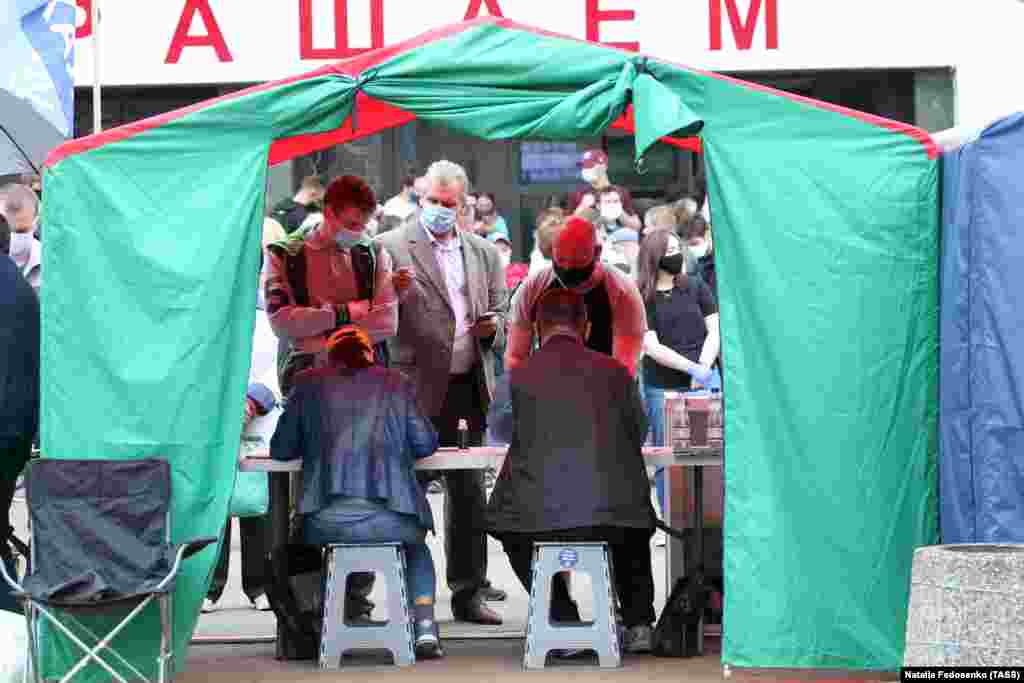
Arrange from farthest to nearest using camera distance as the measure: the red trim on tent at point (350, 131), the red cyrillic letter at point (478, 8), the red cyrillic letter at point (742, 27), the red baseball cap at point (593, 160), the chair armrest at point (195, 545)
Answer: the red baseball cap at point (593, 160), the red cyrillic letter at point (742, 27), the red cyrillic letter at point (478, 8), the red trim on tent at point (350, 131), the chair armrest at point (195, 545)

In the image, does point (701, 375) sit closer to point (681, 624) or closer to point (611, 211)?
point (611, 211)

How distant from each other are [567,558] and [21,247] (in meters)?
5.28

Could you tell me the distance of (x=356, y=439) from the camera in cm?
850

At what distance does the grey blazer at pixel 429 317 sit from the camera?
9750 millimetres

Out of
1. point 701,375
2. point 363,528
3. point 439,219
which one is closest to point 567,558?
point 363,528

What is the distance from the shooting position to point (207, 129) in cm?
810

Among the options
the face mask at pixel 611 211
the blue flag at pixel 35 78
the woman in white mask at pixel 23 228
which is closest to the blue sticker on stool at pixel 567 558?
the blue flag at pixel 35 78

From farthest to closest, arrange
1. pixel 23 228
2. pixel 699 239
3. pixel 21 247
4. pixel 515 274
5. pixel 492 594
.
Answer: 1. pixel 515 274
2. pixel 699 239
3. pixel 23 228
4. pixel 21 247
5. pixel 492 594

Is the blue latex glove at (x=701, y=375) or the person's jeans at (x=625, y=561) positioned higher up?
the blue latex glove at (x=701, y=375)

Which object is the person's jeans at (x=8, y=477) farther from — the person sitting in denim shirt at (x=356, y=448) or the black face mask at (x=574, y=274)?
the black face mask at (x=574, y=274)

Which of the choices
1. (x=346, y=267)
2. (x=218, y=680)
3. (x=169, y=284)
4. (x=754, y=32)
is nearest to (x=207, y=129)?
(x=169, y=284)

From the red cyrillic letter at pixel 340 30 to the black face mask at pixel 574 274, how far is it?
6988 mm

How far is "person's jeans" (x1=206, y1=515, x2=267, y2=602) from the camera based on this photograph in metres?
9.77

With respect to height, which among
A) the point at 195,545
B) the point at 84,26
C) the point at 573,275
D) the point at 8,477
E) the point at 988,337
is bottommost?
the point at 195,545
